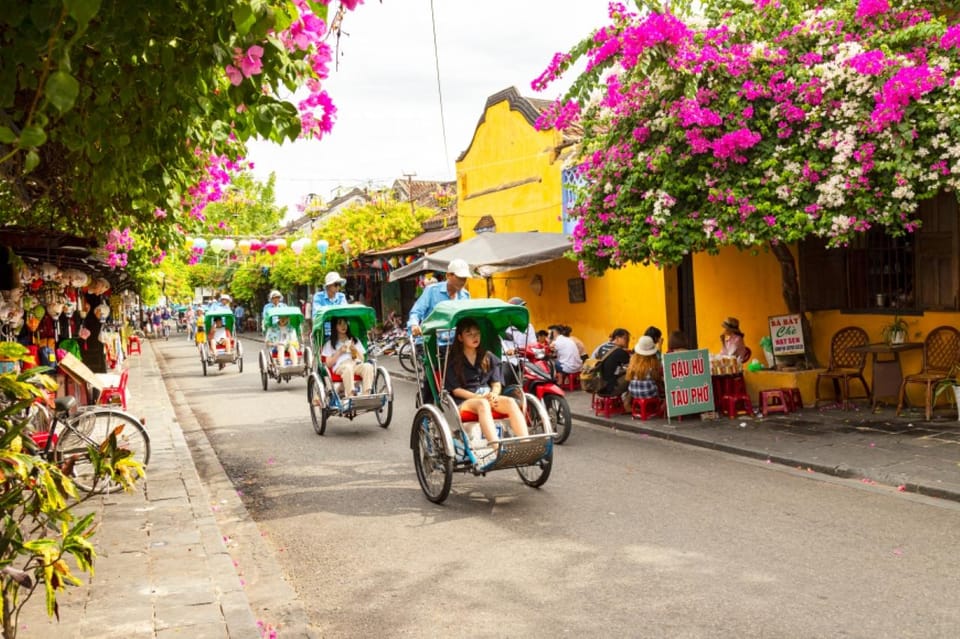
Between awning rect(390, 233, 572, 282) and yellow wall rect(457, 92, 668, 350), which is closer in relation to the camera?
awning rect(390, 233, 572, 282)

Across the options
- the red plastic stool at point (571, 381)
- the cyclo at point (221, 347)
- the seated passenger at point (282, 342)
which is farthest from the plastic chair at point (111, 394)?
the cyclo at point (221, 347)

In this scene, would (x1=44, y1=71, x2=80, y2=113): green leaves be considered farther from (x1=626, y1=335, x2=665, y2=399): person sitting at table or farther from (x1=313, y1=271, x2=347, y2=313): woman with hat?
(x1=313, y1=271, x2=347, y2=313): woman with hat

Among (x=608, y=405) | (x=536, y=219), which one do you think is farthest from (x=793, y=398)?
(x=536, y=219)

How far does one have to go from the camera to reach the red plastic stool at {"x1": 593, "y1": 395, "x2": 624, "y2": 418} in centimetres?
1199

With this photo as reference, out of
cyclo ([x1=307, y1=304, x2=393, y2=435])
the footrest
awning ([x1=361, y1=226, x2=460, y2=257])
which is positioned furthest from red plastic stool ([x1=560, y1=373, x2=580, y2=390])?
awning ([x1=361, y1=226, x2=460, y2=257])

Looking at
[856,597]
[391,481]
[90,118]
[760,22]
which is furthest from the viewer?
[760,22]

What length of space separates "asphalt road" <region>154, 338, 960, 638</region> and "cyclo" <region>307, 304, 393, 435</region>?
1380 millimetres

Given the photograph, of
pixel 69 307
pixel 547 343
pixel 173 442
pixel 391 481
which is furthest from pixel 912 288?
pixel 69 307

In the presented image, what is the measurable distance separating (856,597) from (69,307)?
1098 cm

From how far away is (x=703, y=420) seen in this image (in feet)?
36.8

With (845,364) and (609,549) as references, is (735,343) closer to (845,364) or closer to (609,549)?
(845,364)

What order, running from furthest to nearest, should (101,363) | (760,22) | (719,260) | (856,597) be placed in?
1. (101,363)
2. (719,260)
3. (760,22)
4. (856,597)

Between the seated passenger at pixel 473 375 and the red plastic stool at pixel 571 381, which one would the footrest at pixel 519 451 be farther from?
the red plastic stool at pixel 571 381

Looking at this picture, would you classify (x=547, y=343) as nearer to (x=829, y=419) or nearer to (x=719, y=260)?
(x=719, y=260)
